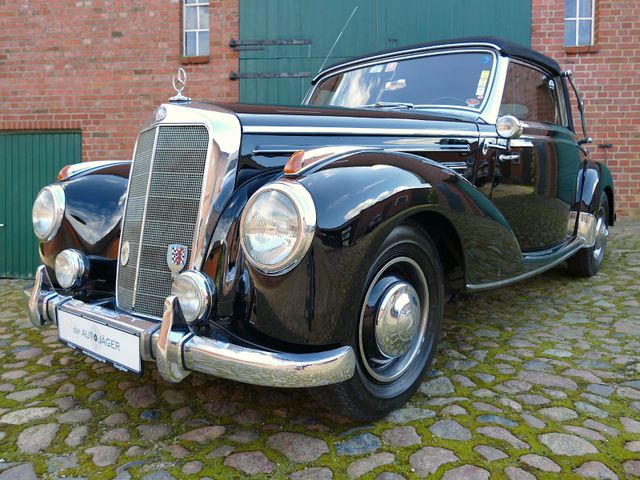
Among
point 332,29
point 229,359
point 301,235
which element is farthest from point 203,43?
point 229,359

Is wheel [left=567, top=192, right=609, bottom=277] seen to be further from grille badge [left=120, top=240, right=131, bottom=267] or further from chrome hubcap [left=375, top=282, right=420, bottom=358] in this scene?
grille badge [left=120, top=240, right=131, bottom=267]

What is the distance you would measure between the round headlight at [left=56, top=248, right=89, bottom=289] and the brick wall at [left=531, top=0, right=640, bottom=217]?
635 centimetres

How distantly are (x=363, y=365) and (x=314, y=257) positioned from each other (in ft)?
1.84

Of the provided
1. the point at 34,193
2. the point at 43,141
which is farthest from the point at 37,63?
the point at 34,193

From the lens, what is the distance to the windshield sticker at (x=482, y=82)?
10.4 ft

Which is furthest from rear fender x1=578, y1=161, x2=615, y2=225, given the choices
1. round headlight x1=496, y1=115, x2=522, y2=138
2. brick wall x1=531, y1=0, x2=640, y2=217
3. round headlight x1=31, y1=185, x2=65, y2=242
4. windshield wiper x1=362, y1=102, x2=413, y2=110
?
round headlight x1=31, y1=185, x2=65, y2=242

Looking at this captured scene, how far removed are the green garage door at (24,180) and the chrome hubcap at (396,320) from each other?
668cm

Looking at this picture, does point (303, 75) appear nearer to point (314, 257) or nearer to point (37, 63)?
point (37, 63)

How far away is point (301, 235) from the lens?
172cm

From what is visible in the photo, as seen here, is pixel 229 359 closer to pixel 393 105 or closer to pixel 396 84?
pixel 393 105

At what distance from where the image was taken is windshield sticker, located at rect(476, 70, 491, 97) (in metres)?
3.16

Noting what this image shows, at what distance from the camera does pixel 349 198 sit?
1854 mm

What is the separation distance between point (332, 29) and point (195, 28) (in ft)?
6.59

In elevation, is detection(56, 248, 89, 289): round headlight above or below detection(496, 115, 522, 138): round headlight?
below
